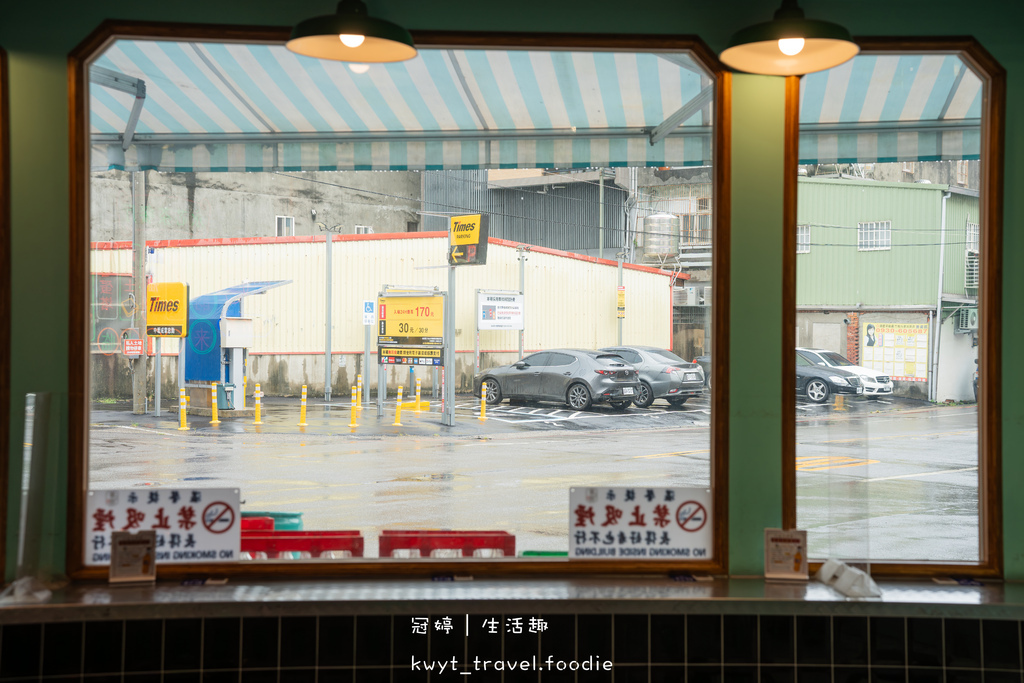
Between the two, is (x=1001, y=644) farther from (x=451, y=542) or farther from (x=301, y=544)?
(x=301, y=544)

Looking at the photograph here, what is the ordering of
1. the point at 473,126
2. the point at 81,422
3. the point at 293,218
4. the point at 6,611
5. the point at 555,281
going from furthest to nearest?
the point at 293,218, the point at 555,281, the point at 473,126, the point at 81,422, the point at 6,611

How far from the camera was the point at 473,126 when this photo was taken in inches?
152

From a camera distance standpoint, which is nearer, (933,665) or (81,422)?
(933,665)

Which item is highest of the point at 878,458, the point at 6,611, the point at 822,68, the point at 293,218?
the point at 293,218

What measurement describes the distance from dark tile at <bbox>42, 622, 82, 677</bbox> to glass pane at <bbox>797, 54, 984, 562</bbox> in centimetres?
214

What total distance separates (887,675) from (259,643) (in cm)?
179

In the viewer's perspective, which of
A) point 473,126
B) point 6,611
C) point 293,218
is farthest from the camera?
point 293,218

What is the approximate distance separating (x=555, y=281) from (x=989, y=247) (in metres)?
18.4

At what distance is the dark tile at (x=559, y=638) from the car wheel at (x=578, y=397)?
13.5m

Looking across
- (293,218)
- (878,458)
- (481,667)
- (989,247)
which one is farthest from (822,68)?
(293,218)

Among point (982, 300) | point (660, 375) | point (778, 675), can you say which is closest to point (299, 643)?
point (778, 675)

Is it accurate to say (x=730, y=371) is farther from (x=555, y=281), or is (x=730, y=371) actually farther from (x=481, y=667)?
(x=555, y=281)

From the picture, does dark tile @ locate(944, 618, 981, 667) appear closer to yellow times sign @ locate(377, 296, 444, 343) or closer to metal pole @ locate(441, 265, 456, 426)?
metal pole @ locate(441, 265, 456, 426)

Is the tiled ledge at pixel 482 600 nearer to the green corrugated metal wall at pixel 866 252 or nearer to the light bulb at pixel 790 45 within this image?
the green corrugated metal wall at pixel 866 252
